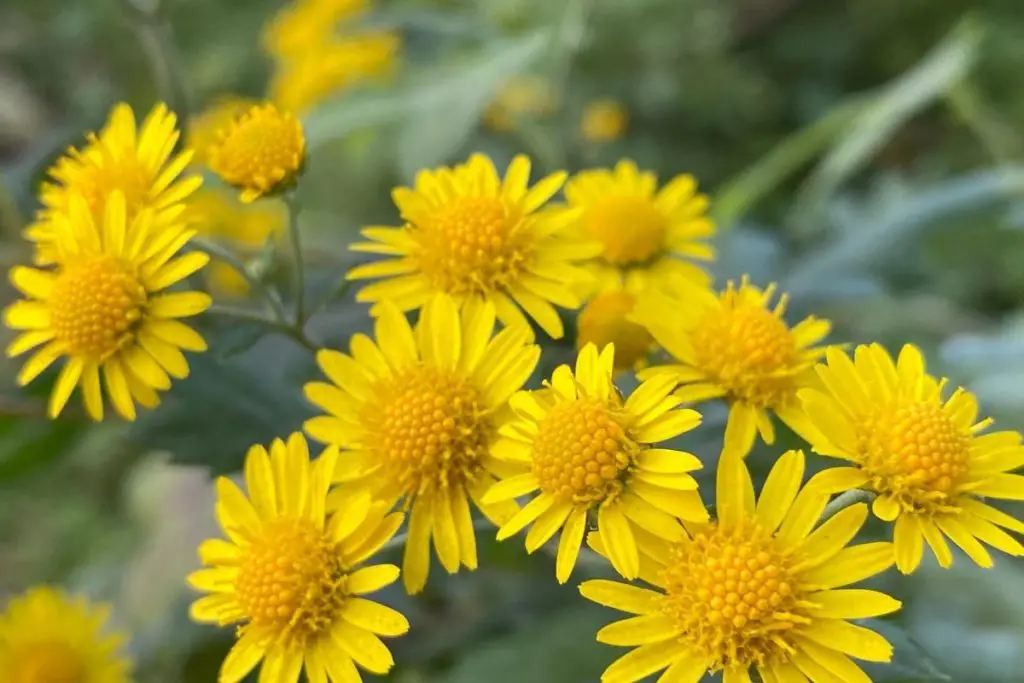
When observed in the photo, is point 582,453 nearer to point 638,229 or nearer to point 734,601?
point 734,601

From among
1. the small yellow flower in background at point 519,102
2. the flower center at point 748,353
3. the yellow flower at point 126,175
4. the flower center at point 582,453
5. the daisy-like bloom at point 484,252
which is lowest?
the flower center at point 582,453

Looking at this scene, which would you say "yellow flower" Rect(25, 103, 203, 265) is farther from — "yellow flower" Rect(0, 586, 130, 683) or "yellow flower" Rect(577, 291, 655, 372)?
"yellow flower" Rect(0, 586, 130, 683)

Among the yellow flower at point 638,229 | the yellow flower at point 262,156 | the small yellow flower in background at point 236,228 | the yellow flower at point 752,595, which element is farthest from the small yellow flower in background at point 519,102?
the yellow flower at point 752,595

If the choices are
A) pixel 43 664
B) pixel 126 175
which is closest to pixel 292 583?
pixel 126 175

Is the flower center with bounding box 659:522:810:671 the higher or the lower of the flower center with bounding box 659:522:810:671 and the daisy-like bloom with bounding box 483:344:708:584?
the lower

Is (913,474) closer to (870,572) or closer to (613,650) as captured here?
(870,572)

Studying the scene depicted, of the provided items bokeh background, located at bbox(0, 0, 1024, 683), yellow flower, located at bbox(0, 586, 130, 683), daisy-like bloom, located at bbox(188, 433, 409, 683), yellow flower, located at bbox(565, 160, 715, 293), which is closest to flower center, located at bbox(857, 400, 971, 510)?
bokeh background, located at bbox(0, 0, 1024, 683)

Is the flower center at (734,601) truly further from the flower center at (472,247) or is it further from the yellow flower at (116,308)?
the yellow flower at (116,308)
